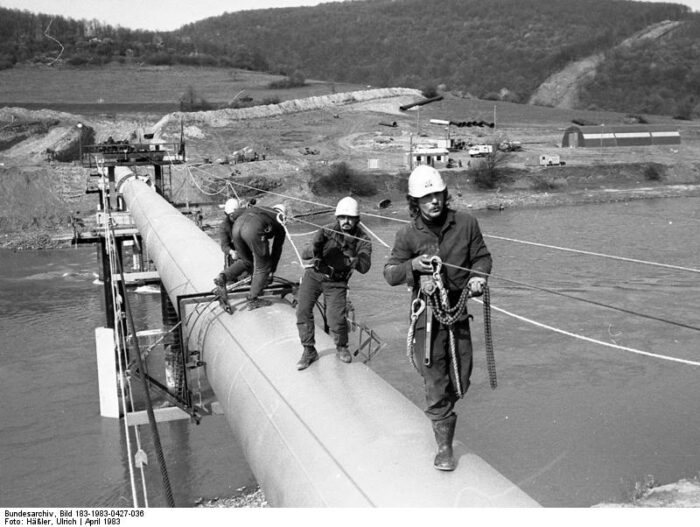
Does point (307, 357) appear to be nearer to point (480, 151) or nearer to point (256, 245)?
point (256, 245)

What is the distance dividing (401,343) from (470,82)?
17189 cm

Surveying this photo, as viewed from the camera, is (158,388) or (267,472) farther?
(158,388)

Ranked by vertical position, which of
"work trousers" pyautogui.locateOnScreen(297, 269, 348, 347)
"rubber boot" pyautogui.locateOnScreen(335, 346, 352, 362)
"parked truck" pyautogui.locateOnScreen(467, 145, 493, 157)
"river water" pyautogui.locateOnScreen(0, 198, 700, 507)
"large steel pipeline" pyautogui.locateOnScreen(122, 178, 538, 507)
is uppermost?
"work trousers" pyautogui.locateOnScreen(297, 269, 348, 347)

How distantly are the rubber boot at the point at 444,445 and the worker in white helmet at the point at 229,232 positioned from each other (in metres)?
5.81

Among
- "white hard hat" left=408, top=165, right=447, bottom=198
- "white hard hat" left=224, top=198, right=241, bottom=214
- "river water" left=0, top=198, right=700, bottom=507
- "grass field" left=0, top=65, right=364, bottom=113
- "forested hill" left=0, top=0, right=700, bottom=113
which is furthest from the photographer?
"forested hill" left=0, top=0, right=700, bottom=113

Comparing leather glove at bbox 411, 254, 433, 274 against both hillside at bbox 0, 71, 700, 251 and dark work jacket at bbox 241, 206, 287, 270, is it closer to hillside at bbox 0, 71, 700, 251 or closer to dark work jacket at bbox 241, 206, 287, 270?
dark work jacket at bbox 241, 206, 287, 270

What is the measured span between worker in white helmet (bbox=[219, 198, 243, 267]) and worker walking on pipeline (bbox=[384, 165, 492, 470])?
532 centimetres

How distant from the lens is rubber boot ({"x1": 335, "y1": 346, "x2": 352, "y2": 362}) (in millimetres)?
7832

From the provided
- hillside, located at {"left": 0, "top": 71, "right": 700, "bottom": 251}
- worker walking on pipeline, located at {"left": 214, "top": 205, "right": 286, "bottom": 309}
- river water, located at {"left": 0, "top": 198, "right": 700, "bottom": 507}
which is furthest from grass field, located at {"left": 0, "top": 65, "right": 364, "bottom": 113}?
worker walking on pipeline, located at {"left": 214, "top": 205, "right": 286, "bottom": 309}

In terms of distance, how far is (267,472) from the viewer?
6715mm

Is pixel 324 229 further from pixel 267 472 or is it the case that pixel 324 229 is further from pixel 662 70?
pixel 662 70

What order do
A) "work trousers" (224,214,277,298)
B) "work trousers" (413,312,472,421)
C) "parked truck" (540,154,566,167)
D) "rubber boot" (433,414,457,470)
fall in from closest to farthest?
"rubber boot" (433,414,457,470) < "work trousers" (413,312,472,421) < "work trousers" (224,214,277,298) < "parked truck" (540,154,566,167)

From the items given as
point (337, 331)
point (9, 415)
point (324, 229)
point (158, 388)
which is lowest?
point (9, 415)

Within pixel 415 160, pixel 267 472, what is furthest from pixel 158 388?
pixel 415 160
